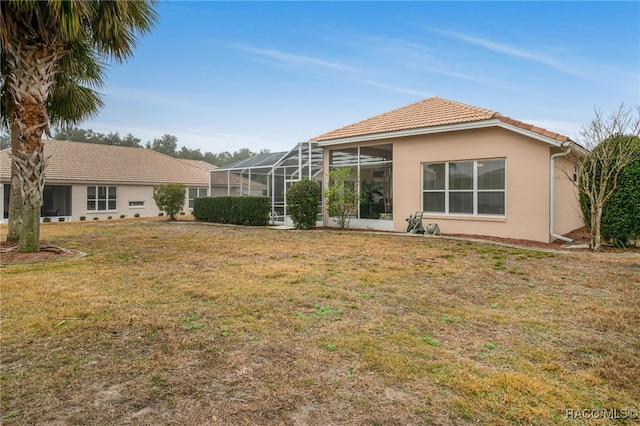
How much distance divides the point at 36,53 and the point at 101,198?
69.1 feet

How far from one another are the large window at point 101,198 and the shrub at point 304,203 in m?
18.5

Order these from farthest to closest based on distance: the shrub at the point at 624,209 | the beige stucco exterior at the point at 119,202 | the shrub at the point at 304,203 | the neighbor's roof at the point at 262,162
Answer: the beige stucco exterior at the point at 119,202, the neighbor's roof at the point at 262,162, the shrub at the point at 304,203, the shrub at the point at 624,209

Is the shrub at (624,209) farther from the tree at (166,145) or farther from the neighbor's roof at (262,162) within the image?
the tree at (166,145)

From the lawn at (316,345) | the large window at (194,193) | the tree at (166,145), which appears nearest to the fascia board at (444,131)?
the lawn at (316,345)

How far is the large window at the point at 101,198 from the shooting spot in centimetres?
2578

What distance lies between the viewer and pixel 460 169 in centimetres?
1246

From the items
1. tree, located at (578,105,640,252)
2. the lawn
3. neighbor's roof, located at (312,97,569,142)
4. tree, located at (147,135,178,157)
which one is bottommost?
the lawn

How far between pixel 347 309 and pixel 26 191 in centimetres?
796

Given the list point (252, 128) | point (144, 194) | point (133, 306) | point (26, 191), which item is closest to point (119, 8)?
point (26, 191)

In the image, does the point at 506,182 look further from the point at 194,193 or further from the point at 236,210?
the point at 194,193

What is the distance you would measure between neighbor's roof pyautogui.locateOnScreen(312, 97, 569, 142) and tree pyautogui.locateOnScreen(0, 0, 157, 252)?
899 centimetres

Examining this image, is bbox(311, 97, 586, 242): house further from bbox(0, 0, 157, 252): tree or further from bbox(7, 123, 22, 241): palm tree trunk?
bbox(7, 123, 22, 241): palm tree trunk

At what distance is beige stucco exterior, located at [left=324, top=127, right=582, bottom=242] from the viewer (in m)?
11.0

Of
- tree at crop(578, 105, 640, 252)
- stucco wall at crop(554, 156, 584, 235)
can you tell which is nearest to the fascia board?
tree at crop(578, 105, 640, 252)
